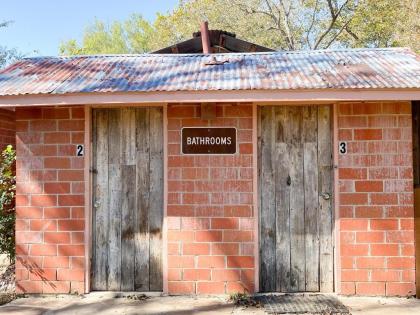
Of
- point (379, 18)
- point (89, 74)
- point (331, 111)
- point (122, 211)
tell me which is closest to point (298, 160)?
point (331, 111)

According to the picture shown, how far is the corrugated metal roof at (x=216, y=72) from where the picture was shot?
5.47 m

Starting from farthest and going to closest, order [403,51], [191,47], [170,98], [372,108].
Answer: [191,47] → [403,51] → [372,108] → [170,98]

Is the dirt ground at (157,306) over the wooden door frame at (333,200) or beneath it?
beneath

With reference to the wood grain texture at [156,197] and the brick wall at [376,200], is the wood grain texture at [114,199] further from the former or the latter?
the brick wall at [376,200]

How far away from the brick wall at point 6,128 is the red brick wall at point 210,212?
3.61m

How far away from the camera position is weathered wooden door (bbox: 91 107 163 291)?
5.98 meters

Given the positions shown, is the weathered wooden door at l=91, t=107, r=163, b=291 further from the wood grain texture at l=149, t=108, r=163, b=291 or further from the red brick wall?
the red brick wall

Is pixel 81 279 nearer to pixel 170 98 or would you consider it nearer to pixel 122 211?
pixel 122 211

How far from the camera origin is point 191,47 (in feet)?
29.5

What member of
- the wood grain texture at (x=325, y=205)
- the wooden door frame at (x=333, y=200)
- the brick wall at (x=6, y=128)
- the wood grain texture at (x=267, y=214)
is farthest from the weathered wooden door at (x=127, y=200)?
the brick wall at (x=6, y=128)

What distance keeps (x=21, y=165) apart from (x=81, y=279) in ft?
5.73

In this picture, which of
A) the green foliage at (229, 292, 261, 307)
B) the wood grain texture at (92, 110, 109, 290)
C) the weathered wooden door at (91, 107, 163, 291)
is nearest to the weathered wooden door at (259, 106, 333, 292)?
the green foliage at (229, 292, 261, 307)

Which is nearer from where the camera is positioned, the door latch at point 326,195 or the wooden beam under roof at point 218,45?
the door latch at point 326,195

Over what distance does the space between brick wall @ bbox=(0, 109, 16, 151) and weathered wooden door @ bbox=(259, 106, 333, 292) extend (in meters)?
4.70
